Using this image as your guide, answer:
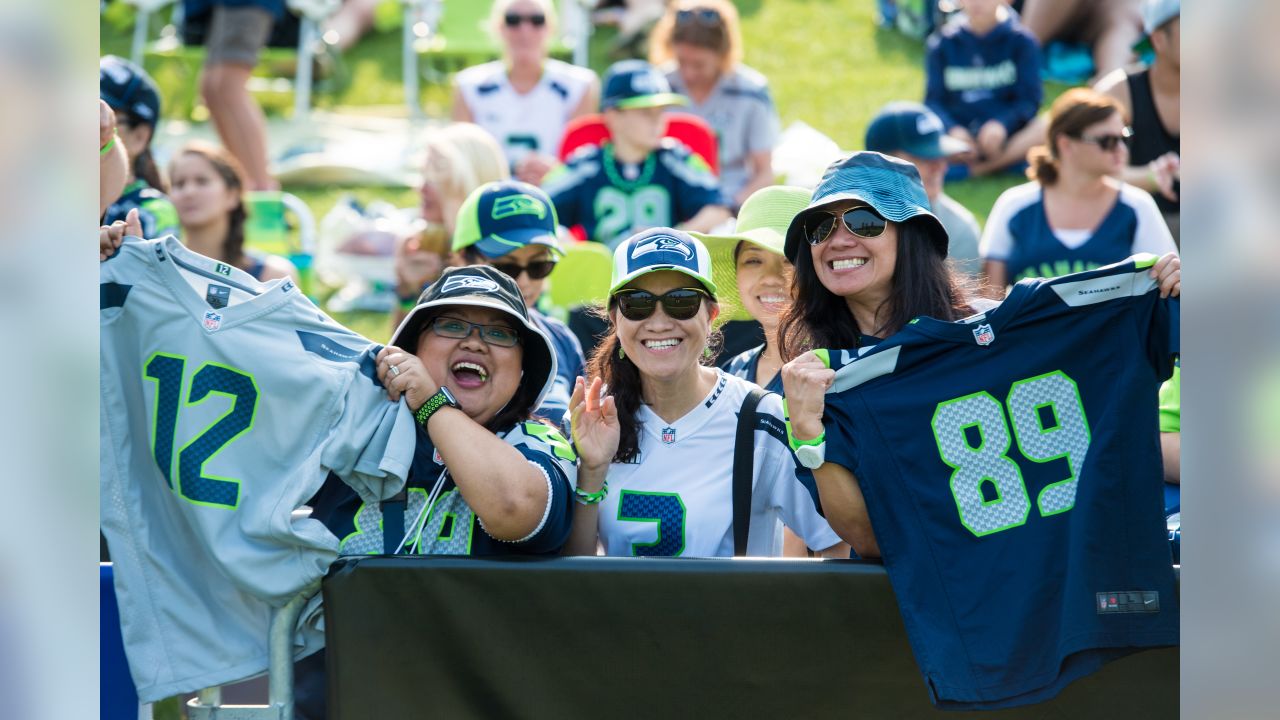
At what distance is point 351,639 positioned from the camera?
297 centimetres

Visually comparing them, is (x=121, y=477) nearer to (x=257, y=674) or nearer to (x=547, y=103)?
(x=257, y=674)

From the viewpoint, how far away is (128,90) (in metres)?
4.99

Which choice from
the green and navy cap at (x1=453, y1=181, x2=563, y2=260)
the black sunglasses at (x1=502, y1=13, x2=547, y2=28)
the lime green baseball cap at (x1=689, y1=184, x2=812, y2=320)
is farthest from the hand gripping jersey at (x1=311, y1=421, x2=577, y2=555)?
the black sunglasses at (x1=502, y1=13, x2=547, y2=28)

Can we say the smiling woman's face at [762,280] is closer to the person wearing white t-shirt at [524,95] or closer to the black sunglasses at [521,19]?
the person wearing white t-shirt at [524,95]

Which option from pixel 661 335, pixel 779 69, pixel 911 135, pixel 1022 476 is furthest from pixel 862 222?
pixel 779 69

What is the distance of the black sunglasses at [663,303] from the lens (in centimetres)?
333

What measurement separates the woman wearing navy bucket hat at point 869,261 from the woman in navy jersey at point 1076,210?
2299mm

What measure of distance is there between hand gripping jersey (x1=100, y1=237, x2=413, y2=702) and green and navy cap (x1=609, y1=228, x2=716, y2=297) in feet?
2.16

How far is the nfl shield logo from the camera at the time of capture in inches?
116

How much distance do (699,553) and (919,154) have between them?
108 inches

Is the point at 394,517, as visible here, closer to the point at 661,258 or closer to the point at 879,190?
the point at 661,258

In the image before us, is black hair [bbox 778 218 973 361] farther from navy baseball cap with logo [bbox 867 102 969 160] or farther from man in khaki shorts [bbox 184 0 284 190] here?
man in khaki shorts [bbox 184 0 284 190]
